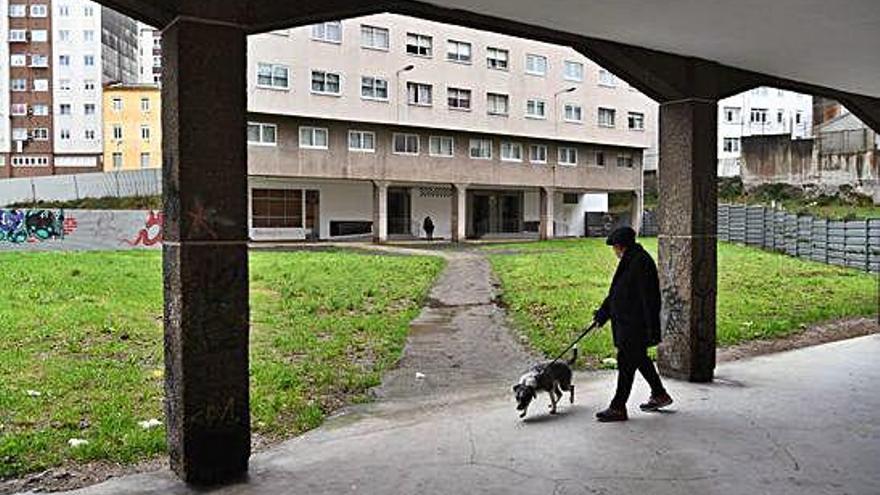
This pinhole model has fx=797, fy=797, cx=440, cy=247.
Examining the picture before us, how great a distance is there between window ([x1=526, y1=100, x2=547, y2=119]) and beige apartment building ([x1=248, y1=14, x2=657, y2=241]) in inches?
2.6

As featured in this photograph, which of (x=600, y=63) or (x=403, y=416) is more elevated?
(x=600, y=63)

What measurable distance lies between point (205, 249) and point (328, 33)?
3121 cm

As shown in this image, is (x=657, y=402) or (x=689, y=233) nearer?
(x=657, y=402)

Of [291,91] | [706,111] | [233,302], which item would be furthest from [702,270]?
[291,91]

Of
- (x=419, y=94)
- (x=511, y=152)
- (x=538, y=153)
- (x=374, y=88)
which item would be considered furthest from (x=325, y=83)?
(x=538, y=153)

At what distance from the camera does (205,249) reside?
5.73 metres

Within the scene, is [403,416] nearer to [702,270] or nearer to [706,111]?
[702,270]

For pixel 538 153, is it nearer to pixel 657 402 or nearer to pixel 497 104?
pixel 497 104

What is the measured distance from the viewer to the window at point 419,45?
125ft

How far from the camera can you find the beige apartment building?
34531 millimetres

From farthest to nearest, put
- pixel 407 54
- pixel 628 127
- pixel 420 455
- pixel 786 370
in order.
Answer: pixel 628 127 → pixel 407 54 → pixel 786 370 → pixel 420 455

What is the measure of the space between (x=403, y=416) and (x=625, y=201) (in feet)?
168

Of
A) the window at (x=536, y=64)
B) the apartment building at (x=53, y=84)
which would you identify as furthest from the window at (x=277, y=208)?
the apartment building at (x=53, y=84)

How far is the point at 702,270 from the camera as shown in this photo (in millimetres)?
9102
